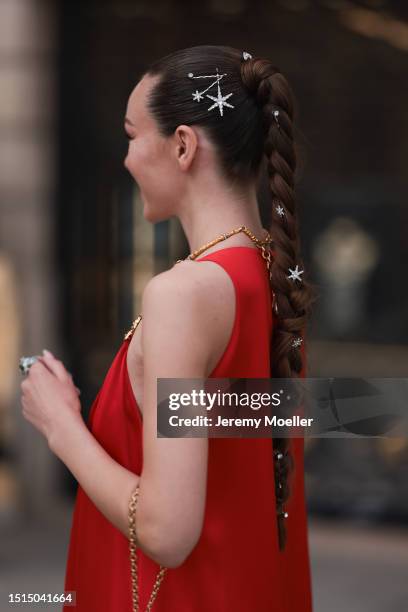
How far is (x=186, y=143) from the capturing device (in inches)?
73.8

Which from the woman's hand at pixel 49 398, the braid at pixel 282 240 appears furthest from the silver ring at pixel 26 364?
the braid at pixel 282 240

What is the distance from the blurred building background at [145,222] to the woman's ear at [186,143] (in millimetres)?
4633

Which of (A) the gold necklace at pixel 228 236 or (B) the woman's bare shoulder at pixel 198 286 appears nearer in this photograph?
(B) the woman's bare shoulder at pixel 198 286

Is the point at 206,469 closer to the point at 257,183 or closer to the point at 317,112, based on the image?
the point at 257,183

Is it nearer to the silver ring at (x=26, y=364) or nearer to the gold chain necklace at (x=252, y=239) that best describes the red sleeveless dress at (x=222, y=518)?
the gold chain necklace at (x=252, y=239)

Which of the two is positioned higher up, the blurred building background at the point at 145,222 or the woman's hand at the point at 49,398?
the blurred building background at the point at 145,222

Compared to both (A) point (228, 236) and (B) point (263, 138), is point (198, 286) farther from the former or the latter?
(B) point (263, 138)

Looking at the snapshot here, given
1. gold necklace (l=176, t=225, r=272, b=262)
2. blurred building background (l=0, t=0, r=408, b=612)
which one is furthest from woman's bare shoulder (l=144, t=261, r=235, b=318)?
blurred building background (l=0, t=0, r=408, b=612)

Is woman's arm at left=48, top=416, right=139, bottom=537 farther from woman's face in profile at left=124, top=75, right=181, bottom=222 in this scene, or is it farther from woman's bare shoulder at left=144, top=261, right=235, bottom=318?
woman's face in profile at left=124, top=75, right=181, bottom=222

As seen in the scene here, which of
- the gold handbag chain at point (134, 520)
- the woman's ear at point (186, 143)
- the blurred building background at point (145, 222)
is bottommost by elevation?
the gold handbag chain at point (134, 520)

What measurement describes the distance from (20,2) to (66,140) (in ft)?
3.18

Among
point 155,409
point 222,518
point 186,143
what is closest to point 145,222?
point 186,143

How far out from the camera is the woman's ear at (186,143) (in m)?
1.87

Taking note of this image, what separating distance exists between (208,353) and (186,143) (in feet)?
1.34
